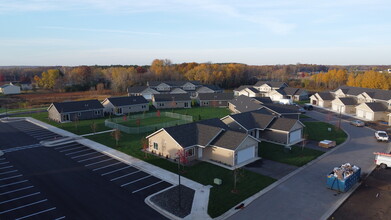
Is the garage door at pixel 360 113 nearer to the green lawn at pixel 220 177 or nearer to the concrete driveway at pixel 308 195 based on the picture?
the concrete driveway at pixel 308 195

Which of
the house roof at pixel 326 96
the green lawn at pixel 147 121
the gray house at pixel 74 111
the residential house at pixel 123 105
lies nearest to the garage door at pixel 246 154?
the green lawn at pixel 147 121

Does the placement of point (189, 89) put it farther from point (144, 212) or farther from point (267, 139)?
point (144, 212)

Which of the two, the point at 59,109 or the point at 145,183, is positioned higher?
the point at 59,109

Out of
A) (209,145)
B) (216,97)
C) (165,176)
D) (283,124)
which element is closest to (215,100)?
(216,97)

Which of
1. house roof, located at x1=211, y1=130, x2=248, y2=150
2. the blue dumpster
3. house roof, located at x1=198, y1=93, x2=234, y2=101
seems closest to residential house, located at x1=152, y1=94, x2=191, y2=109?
house roof, located at x1=198, y1=93, x2=234, y2=101

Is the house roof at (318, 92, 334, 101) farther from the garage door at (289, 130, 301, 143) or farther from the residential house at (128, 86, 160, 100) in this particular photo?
the residential house at (128, 86, 160, 100)

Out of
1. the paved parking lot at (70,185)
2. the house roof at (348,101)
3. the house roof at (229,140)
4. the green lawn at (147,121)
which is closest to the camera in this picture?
the paved parking lot at (70,185)

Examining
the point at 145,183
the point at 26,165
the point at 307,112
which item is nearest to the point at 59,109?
the point at 26,165
